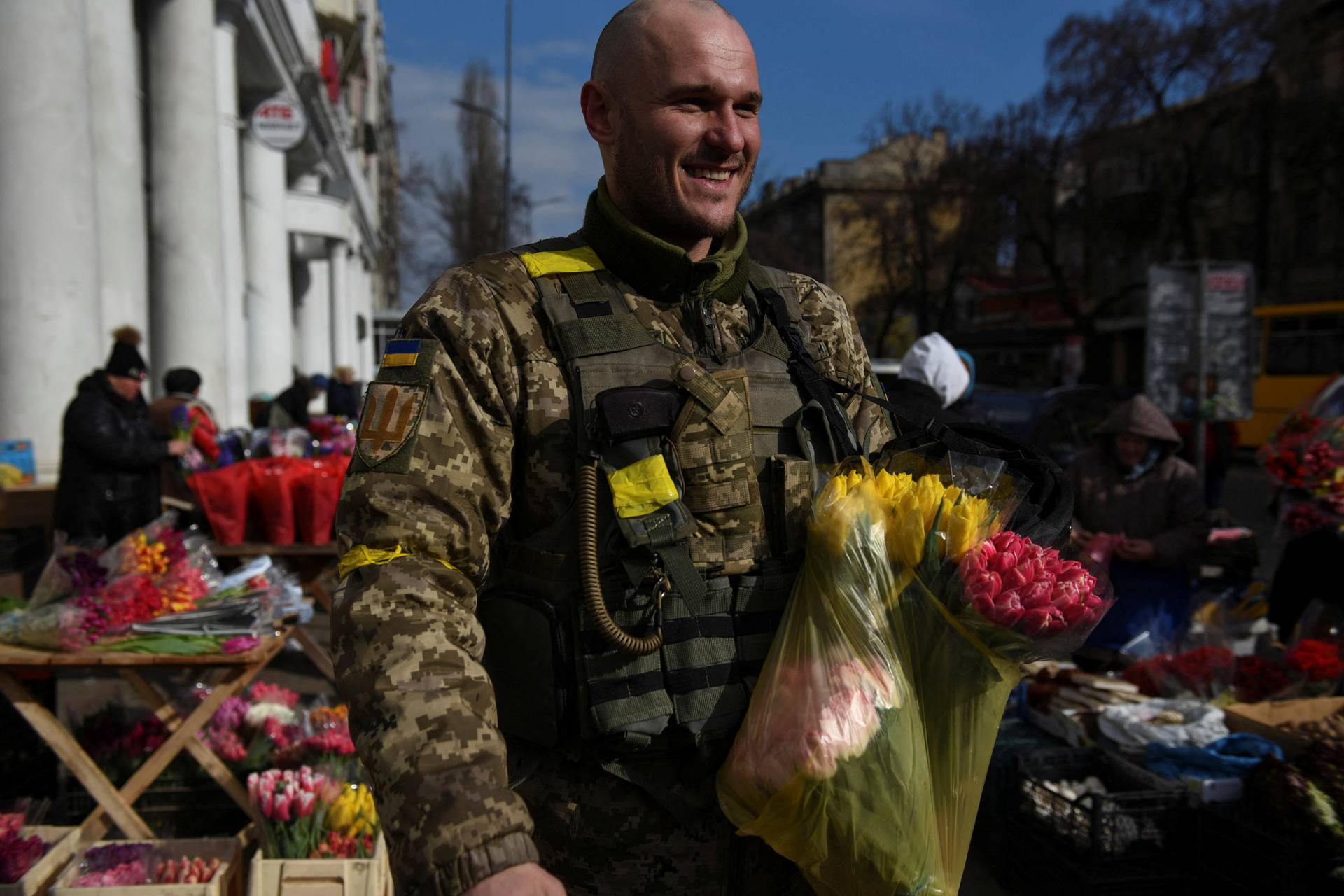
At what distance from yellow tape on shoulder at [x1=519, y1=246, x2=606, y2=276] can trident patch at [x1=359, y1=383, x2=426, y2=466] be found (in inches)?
13.1

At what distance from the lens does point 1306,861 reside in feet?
11.0

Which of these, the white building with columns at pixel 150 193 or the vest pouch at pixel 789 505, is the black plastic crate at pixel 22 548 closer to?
the white building with columns at pixel 150 193

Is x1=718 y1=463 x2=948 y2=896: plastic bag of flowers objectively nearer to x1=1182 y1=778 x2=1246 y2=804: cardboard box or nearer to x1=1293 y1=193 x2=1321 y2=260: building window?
x1=1182 y1=778 x2=1246 y2=804: cardboard box

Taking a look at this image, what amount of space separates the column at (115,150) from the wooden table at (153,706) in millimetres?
5615

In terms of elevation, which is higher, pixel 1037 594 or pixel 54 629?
pixel 1037 594

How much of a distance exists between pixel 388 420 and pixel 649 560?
424mm

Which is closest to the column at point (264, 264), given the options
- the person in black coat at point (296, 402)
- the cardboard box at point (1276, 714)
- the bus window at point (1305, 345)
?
the person in black coat at point (296, 402)

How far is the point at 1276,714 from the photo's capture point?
4.14m

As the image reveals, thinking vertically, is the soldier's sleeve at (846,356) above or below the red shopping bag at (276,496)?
above

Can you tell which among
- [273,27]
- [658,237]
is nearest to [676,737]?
[658,237]

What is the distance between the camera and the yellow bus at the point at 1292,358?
61.4ft

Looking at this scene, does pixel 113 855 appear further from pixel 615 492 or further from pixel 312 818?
pixel 615 492

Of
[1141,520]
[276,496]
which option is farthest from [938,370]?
[276,496]

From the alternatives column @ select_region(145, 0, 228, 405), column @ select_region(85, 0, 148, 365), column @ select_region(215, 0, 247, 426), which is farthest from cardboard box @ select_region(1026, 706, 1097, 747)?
column @ select_region(215, 0, 247, 426)
